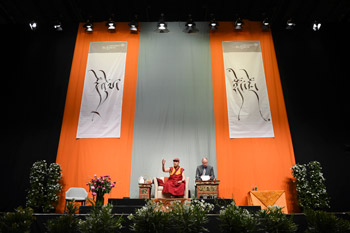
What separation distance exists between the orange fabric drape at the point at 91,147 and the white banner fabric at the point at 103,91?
14cm

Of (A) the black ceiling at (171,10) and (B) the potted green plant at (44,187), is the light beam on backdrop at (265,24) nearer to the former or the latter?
(A) the black ceiling at (171,10)

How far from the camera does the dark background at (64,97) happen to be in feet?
22.1

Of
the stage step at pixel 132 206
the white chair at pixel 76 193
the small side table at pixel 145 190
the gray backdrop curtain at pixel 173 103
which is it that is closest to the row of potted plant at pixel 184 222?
the stage step at pixel 132 206

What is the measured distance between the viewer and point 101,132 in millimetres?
7047

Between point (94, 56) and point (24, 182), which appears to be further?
point (94, 56)

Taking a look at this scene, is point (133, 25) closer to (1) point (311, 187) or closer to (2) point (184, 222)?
(1) point (311, 187)

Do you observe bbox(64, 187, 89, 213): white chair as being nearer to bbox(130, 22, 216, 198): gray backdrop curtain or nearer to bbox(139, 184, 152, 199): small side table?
bbox(130, 22, 216, 198): gray backdrop curtain

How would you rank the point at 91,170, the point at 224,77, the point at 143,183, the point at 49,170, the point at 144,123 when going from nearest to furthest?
the point at 143,183 → the point at 49,170 → the point at 91,170 → the point at 144,123 → the point at 224,77

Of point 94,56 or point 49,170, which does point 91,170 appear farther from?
point 94,56

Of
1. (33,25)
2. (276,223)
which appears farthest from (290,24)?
(33,25)

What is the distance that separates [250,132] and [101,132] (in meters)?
3.95

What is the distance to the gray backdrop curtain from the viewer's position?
6.75 metres

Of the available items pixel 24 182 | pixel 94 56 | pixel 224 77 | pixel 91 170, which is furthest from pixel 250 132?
pixel 24 182

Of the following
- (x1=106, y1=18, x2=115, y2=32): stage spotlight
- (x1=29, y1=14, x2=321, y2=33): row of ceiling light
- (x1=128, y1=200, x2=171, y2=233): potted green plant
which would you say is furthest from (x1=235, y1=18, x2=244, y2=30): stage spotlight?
(x1=128, y1=200, x2=171, y2=233): potted green plant
